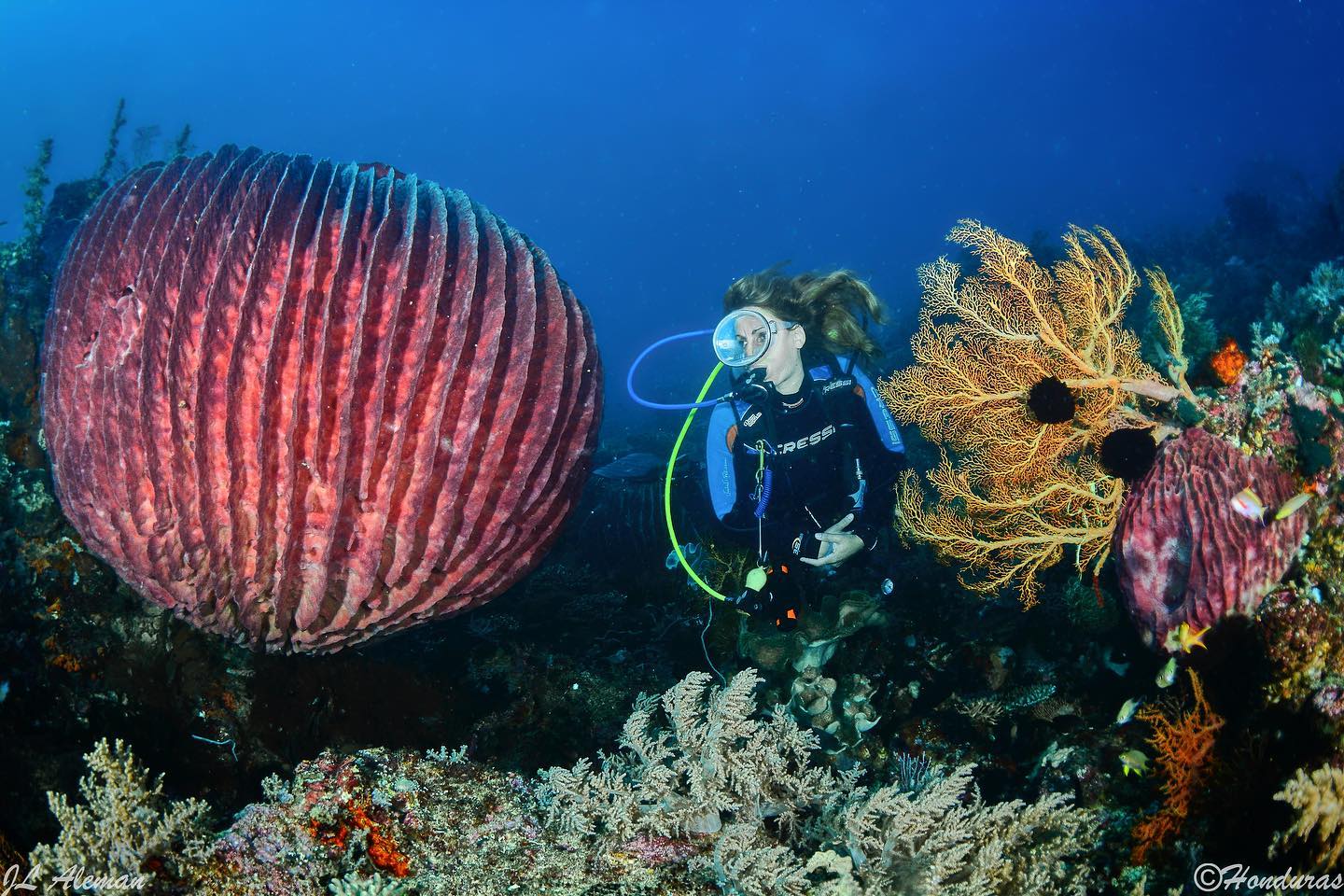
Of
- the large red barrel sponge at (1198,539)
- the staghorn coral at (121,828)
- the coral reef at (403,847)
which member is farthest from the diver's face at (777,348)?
the staghorn coral at (121,828)

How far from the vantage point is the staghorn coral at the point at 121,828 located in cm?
203

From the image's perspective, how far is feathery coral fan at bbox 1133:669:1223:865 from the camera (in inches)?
103

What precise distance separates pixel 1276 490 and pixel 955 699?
198 cm

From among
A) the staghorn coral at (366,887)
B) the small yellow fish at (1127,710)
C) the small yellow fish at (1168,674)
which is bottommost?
the staghorn coral at (366,887)

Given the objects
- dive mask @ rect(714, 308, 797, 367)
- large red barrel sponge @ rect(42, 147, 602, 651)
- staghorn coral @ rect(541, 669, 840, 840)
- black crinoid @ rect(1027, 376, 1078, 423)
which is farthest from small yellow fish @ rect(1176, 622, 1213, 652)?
large red barrel sponge @ rect(42, 147, 602, 651)

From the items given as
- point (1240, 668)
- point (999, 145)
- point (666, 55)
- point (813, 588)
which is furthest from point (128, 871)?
point (666, 55)

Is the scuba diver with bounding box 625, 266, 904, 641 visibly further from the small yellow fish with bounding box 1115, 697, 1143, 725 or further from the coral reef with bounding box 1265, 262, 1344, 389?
the coral reef with bounding box 1265, 262, 1344, 389

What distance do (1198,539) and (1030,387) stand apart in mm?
1126

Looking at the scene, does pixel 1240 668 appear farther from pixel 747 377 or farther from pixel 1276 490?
pixel 747 377

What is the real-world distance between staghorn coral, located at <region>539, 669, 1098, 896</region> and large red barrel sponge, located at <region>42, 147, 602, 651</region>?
3.92 ft

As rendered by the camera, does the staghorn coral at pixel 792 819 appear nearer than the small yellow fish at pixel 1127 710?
Yes

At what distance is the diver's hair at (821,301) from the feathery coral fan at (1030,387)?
0.84m

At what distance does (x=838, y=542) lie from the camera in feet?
14.5

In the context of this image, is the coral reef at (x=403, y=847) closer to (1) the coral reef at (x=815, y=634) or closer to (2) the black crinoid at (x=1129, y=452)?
(1) the coral reef at (x=815, y=634)
